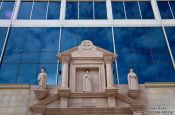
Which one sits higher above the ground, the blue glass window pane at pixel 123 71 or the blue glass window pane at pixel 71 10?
the blue glass window pane at pixel 71 10

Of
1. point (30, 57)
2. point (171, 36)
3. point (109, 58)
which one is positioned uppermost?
point (171, 36)

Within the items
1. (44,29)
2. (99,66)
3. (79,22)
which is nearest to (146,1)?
(79,22)

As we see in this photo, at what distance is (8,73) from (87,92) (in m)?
8.14

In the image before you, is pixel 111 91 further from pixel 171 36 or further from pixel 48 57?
pixel 171 36

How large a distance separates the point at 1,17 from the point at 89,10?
28.9 feet

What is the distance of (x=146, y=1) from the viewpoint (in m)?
37.3

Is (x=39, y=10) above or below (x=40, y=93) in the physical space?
above

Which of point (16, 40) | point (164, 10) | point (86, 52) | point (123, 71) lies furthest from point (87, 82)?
point (164, 10)

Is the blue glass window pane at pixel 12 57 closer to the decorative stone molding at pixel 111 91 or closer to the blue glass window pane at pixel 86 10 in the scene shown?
the blue glass window pane at pixel 86 10

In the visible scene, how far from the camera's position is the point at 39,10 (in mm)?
36156

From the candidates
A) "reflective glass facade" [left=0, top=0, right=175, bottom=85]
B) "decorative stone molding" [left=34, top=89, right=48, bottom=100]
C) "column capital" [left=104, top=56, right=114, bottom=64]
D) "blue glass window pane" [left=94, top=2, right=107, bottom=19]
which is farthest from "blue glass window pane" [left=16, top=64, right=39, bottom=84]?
"blue glass window pane" [left=94, top=2, right=107, bottom=19]

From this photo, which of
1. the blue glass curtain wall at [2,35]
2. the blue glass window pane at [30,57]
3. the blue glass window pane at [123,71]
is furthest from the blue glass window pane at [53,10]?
the blue glass window pane at [123,71]

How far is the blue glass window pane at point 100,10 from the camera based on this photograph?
3569 centimetres

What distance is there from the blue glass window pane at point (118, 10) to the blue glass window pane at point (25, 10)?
28.0ft
